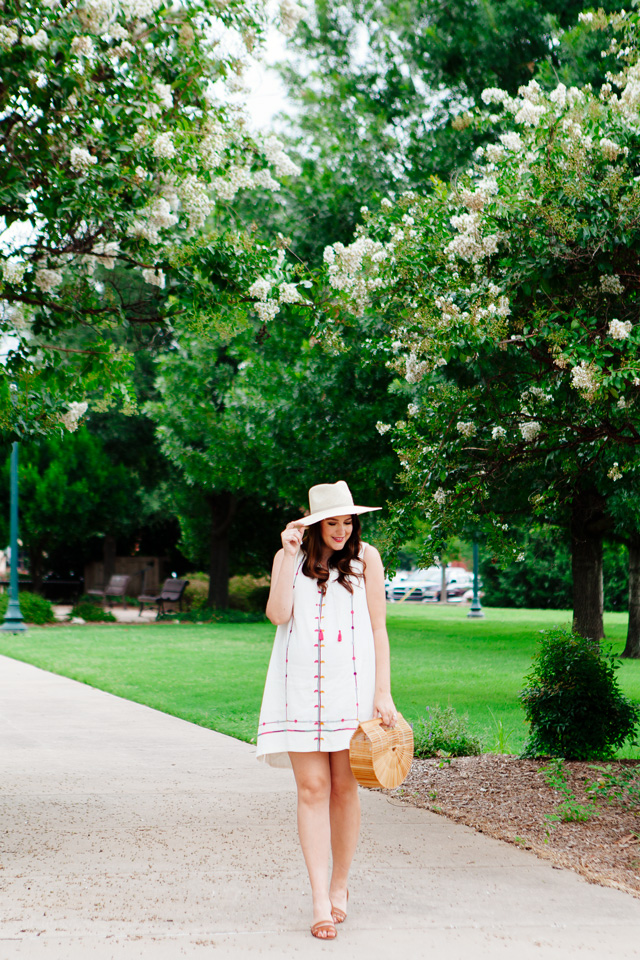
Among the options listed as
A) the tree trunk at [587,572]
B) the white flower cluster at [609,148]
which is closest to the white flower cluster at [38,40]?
the white flower cluster at [609,148]

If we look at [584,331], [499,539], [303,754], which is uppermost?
[584,331]

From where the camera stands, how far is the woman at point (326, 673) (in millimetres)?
4160

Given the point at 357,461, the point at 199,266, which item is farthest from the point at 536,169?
the point at 357,461

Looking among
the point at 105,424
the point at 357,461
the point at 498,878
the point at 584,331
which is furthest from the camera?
the point at 105,424

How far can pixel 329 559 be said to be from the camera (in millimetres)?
4375

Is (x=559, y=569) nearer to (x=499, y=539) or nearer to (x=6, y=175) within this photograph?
(x=499, y=539)

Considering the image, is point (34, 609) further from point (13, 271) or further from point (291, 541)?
point (291, 541)

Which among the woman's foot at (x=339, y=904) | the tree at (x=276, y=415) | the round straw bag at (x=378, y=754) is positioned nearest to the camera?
the round straw bag at (x=378, y=754)

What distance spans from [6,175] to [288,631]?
3.60m

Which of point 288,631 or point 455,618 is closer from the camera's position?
point 288,631

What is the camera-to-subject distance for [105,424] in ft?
99.0

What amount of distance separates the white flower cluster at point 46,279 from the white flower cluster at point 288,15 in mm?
2430

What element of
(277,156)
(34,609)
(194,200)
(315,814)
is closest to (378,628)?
(315,814)

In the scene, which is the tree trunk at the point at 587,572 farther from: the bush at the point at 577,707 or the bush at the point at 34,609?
the bush at the point at 34,609
